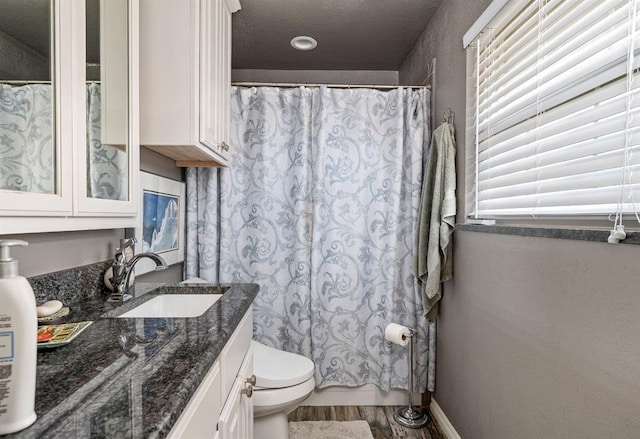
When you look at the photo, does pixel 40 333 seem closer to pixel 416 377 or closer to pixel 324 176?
pixel 324 176

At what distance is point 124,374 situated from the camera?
2.31ft

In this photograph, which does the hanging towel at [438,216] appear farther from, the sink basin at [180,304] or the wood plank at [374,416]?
the sink basin at [180,304]

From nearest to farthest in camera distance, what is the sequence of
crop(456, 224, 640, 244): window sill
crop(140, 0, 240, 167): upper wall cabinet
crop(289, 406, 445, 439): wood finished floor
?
crop(456, 224, 640, 244): window sill → crop(140, 0, 240, 167): upper wall cabinet → crop(289, 406, 445, 439): wood finished floor

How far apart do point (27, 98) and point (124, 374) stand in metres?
0.63

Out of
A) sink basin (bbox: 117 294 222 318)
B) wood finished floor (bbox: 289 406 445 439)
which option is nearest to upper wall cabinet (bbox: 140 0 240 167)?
sink basin (bbox: 117 294 222 318)

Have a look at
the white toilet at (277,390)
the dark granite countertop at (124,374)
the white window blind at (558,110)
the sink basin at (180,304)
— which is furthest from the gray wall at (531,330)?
the sink basin at (180,304)

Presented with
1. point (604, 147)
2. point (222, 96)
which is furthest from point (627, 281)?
point (222, 96)

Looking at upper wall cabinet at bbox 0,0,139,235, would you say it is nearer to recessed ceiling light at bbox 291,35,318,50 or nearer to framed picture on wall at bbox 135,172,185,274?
framed picture on wall at bbox 135,172,185,274

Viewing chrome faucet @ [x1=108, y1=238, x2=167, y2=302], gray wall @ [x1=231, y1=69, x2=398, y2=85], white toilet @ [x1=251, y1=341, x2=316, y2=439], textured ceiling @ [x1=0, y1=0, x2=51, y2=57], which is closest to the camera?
textured ceiling @ [x1=0, y1=0, x2=51, y2=57]

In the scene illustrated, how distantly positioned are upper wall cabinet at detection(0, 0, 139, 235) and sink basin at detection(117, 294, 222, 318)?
13.3 inches

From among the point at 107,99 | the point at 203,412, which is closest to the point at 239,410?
the point at 203,412

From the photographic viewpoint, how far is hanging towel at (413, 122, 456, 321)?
1.94 metres

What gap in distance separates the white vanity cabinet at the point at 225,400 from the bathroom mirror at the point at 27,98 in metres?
0.57

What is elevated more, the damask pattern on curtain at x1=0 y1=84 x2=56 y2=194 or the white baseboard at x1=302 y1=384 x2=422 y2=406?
the damask pattern on curtain at x1=0 y1=84 x2=56 y2=194
